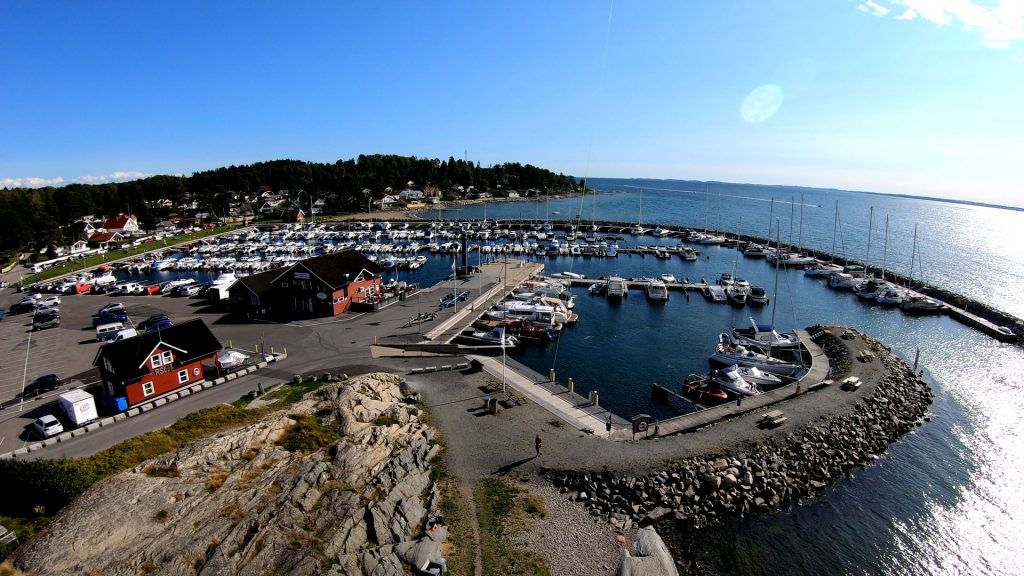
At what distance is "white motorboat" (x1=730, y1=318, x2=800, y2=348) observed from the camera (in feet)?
137

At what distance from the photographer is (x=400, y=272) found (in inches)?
2997

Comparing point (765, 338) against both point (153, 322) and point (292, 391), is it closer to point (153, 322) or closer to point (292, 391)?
point (292, 391)

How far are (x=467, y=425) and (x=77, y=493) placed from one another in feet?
55.6

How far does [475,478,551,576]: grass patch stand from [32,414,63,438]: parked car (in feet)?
79.0

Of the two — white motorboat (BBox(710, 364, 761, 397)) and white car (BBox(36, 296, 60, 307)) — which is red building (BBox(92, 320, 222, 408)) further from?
white motorboat (BBox(710, 364, 761, 397))

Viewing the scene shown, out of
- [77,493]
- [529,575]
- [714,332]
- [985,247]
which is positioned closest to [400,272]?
[714,332]

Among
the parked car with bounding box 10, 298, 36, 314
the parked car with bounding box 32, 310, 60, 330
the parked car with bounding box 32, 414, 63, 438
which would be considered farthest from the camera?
the parked car with bounding box 10, 298, 36, 314

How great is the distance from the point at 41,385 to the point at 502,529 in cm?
3368

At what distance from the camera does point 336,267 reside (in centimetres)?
4997

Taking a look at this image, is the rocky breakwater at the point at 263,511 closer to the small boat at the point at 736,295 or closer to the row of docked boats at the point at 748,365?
the row of docked boats at the point at 748,365

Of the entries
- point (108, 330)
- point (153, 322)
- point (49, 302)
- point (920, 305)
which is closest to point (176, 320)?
point (153, 322)

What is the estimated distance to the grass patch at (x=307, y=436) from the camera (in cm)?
2366

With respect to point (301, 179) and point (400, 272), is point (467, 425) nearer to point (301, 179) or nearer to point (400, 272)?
point (400, 272)

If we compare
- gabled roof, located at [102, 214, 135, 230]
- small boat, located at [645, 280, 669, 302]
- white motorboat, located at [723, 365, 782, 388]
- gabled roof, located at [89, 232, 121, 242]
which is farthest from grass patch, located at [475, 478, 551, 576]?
gabled roof, located at [102, 214, 135, 230]
